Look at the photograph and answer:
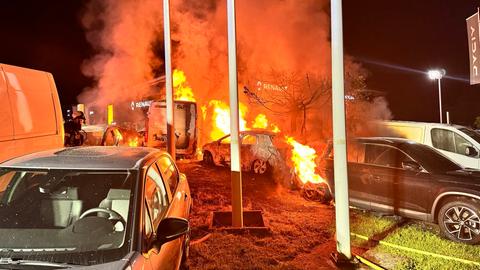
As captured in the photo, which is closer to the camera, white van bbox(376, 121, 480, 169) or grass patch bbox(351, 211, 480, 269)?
grass patch bbox(351, 211, 480, 269)

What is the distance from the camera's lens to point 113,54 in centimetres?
2005

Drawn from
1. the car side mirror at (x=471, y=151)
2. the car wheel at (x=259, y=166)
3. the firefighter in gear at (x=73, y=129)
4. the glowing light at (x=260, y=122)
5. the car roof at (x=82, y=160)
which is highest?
the glowing light at (x=260, y=122)

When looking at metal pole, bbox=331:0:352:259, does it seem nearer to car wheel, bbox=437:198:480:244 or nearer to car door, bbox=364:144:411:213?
car wheel, bbox=437:198:480:244

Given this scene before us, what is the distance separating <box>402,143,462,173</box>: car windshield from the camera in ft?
20.5

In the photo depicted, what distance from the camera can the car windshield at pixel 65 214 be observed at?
2.53 m

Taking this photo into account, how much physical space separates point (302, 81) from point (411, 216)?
11.4m

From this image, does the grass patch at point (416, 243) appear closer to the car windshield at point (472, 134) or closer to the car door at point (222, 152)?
the car windshield at point (472, 134)

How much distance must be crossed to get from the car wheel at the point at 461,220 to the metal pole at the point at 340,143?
203 centimetres

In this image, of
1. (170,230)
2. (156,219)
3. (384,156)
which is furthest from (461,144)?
(170,230)

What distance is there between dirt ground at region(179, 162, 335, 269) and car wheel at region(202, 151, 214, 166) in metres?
3.83

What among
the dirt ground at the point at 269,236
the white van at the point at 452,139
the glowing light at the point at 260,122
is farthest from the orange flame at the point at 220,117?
the white van at the point at 452,139

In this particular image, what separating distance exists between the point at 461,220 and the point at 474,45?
5.33 meters

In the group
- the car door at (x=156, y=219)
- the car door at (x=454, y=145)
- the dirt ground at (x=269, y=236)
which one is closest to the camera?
the car door at (x=156, y=219)

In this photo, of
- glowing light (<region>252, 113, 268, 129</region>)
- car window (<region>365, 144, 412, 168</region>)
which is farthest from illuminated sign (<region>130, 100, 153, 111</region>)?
car window (<region>365, 144, 412, 168</region>)
